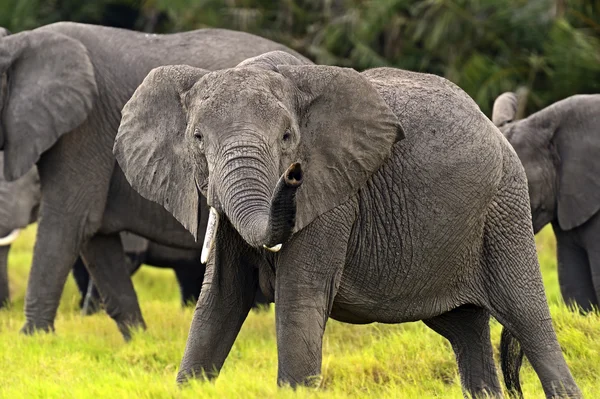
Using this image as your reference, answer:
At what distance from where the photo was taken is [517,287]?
621 centimetres

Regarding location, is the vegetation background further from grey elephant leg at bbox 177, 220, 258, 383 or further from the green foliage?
grey elephant leg at bbox 177, 220, 258, 383

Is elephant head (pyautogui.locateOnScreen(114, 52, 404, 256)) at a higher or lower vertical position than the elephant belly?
higher

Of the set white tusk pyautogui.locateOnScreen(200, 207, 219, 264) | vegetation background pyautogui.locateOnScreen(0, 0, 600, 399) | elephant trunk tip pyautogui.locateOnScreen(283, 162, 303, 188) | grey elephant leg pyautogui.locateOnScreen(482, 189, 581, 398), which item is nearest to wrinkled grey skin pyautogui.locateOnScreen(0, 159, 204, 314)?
vegetation background pyautogui.locateOnScreen(0, 0, 600, 399)

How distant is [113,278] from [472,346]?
3.58 m

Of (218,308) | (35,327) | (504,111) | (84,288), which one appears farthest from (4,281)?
(218,308)

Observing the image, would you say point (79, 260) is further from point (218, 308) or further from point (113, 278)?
point (218, 308)

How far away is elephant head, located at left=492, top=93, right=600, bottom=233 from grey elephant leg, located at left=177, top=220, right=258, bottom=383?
401 cm

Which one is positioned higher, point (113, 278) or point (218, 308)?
point (218, 308)

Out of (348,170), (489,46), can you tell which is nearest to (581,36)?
(489,46)

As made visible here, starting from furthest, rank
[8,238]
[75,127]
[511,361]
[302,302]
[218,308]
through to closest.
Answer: [8,238] < [75,127] < [511,361] < [218,308] < [302,302]

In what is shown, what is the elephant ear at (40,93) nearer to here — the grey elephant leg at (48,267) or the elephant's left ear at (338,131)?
the grey elephant leg at (48,267)

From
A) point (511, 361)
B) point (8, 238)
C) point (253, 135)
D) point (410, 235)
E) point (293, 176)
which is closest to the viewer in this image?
point (293, 176)

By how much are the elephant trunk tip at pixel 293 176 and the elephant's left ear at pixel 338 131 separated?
0.85 metres

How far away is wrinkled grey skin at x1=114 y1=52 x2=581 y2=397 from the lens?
5262mm
